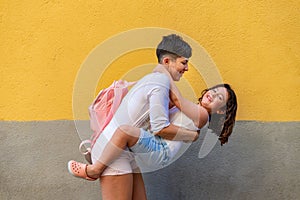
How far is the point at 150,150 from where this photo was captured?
10.5 ft

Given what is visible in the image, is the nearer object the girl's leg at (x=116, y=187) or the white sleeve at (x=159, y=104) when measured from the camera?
the white sleeve at (x=159, y=104)

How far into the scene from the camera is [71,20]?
158 inches

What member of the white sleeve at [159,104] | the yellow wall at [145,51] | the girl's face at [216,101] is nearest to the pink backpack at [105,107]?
the white sleeve at [159,104]

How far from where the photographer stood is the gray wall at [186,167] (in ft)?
13.3

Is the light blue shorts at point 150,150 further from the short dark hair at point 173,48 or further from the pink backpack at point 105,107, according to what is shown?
the short dark hair at point 173,48

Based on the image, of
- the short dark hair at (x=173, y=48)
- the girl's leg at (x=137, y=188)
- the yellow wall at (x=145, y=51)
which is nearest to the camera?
the short dark hair at (x=173, y=48)

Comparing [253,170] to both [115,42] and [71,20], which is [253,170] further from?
[71,20]

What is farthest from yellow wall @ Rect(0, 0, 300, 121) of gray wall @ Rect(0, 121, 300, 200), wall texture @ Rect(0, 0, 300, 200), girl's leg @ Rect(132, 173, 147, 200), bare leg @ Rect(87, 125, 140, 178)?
bare leg @ Rect(87, 125, 140, 178)

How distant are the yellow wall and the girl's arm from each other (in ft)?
2.35

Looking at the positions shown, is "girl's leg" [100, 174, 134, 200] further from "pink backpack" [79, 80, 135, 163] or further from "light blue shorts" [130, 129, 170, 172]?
"pink backpack" [79, 80, 135, 163]

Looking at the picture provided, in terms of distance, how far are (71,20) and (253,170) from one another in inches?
73.9

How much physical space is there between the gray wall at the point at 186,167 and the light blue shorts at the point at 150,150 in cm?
81

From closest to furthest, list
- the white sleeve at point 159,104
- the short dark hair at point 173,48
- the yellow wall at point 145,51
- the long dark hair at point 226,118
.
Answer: the white sleeve at point 159,104
the short dark hair at point 173,48
the long dark hair at point 226,118
the yellow wall at point 145,51

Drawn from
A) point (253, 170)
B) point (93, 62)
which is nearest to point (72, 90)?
point (93, 62)
